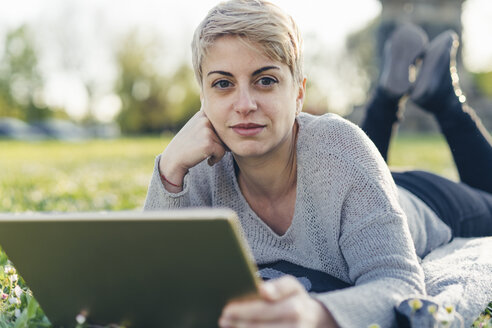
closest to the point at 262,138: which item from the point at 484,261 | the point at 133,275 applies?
the point at 133,275

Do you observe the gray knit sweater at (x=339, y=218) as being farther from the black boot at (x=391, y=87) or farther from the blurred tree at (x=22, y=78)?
the blurred tree at (x=22, y=78)

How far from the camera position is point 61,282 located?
1909 millimetres

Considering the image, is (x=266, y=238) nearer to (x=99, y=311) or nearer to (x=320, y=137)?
(x=320, y=137)

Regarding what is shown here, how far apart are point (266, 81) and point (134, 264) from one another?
1.08m

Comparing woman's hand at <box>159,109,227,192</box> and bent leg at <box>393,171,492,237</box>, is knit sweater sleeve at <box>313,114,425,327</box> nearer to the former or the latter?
woman's hand at <box>159,109,227,192</box>

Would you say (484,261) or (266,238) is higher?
(266,238)

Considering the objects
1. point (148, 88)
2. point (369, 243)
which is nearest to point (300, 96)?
point (369, 243)

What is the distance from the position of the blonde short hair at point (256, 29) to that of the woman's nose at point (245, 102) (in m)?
0.19

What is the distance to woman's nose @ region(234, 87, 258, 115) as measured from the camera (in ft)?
7.65

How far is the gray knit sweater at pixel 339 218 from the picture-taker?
1925mm

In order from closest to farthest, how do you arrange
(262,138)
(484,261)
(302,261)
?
(262,138), (302,261), (484,261)

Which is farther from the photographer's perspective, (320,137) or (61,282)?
(320,137)

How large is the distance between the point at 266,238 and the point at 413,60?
2.87 m

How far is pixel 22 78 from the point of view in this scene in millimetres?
46969
